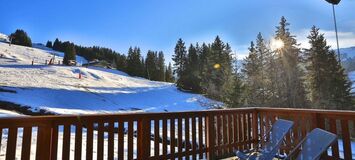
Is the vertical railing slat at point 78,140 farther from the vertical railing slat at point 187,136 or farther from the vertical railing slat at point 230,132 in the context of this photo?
the vertical railing slat at point 230,132

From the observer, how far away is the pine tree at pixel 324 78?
18.2 m

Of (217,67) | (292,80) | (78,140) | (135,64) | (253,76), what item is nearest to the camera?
(78,140)

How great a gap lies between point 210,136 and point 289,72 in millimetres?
17068

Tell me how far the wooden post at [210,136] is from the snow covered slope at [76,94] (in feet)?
39.6

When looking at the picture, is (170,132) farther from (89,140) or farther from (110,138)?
(89,140)

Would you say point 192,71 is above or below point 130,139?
above

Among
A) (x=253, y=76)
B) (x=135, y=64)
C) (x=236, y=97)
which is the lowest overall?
(x=236, y=97)

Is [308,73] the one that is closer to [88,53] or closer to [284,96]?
[284,96]

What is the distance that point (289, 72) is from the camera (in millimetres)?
20047

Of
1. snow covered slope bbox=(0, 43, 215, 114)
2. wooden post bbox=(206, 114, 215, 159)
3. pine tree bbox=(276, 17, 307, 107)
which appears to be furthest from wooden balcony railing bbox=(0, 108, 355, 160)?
pine tree bbox=(276, 17, 307, 107)

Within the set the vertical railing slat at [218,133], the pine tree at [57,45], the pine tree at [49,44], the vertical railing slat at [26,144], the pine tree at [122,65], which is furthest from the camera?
the pine tree at [49,44]

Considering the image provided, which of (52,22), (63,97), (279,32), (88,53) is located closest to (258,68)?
(279,32)

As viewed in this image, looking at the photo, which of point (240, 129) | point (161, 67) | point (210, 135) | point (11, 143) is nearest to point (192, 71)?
point (161, 67)

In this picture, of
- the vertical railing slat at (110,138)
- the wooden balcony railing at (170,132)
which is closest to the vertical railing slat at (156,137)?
the wooden balcony railing at (170,132)
